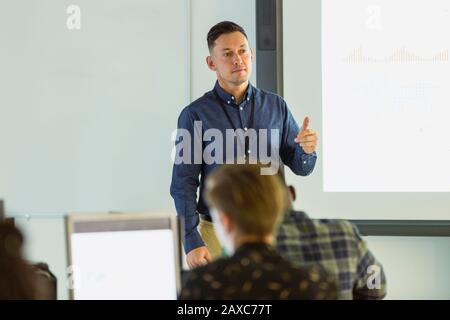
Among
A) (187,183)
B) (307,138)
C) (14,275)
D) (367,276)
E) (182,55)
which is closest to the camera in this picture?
(14,275)

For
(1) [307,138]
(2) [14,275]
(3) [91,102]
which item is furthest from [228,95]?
(2) [14,275]

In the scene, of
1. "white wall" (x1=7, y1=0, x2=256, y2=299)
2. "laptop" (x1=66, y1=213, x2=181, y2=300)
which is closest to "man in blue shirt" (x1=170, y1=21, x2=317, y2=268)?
"white wall" (x1=7, y1=0, x2=256, y2=299)

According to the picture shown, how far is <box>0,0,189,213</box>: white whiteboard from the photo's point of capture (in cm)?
393

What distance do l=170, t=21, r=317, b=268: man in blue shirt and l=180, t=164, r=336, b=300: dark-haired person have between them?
152 centimetres

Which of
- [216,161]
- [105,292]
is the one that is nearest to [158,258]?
[105,292]

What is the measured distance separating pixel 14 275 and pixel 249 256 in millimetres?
545

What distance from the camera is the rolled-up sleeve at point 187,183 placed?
3098mm

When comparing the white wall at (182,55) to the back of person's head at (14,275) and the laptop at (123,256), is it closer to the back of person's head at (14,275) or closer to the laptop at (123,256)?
the laptop at (123,256)

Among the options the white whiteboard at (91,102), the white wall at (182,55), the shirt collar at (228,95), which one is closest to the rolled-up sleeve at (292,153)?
the shirt collar at (228,95)

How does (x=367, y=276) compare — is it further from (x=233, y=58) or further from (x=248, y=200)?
(x=233, y=58)

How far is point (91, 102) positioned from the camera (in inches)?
157

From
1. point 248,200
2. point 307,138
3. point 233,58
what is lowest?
point 248,200

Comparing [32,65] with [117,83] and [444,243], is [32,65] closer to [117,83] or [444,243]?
[117,83]

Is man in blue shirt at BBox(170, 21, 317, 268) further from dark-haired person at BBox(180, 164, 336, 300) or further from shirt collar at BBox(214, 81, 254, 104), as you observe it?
dark-haired person at BBox(180, 164, 336, 300)
